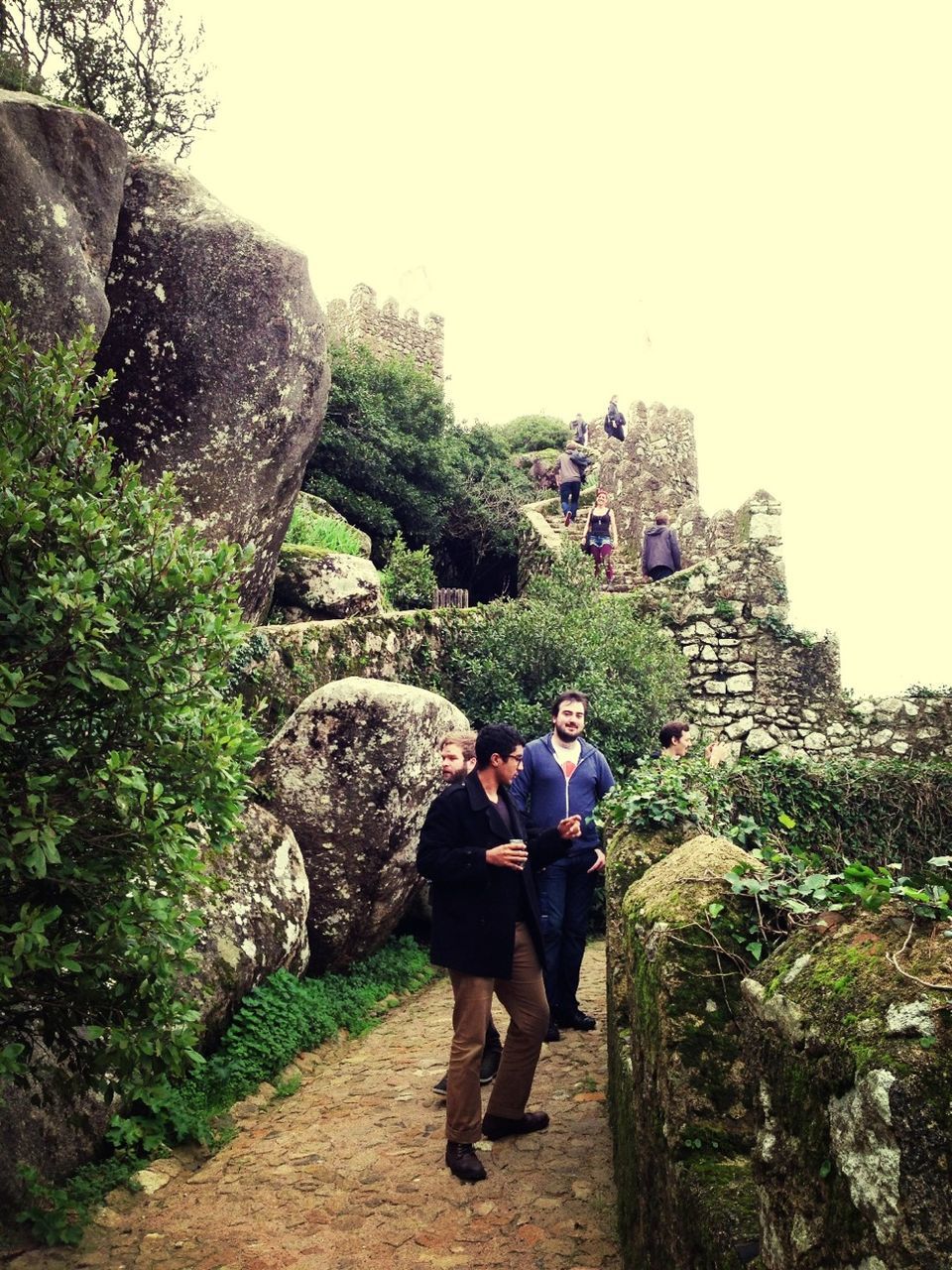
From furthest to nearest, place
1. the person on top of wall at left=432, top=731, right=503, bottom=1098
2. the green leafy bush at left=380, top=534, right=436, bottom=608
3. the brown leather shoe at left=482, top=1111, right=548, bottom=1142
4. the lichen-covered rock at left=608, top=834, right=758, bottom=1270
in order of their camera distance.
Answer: the green leafy bush at left=380, top=534, right=436, bottom=608
the person on top of wall at left=432, top=731, right=503, bottom=1098
the brown leather shoe at left=482, top=1111, right=548, bottom=1142
the lichen-covered rock at left=608, top=834, right=758, bottom=1270

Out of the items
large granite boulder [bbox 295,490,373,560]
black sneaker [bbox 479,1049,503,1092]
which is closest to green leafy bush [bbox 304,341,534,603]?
large granite boulder [bbox 295,490,373,560]

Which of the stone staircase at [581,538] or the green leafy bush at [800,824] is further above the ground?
the stone staircase at [581,538]

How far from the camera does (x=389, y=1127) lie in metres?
5.39

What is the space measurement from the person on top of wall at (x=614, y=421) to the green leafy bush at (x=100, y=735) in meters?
21.9

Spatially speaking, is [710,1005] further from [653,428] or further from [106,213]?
[653,428]

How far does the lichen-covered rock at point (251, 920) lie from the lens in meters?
6.34

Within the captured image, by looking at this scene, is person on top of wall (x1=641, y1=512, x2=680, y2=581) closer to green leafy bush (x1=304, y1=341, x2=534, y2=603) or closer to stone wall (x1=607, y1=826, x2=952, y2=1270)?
green leafy bush (x1=304, y1=341, x2=534, y2=603)

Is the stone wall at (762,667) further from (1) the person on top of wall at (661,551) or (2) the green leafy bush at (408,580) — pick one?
(2) the green leafy bush at (408,580)

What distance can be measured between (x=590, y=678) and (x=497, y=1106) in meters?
7.02

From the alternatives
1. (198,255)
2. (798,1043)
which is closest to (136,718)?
(798,1043)

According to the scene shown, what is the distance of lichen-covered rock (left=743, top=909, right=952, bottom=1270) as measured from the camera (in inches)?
60.2

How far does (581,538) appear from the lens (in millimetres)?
21094

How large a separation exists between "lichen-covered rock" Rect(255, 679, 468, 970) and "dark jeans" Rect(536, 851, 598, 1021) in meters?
2.32

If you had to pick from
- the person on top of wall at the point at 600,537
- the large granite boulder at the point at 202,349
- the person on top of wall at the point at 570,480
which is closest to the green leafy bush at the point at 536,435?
the person on top of wall at the point at 570,480
